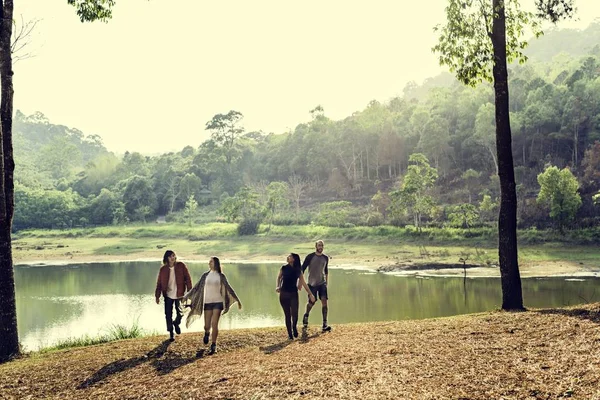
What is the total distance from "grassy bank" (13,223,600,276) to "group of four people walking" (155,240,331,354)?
25.9 m

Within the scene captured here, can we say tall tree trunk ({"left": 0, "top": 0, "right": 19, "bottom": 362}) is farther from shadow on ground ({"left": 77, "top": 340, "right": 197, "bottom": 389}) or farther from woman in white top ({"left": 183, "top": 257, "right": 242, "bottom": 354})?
woman in white top ({"left": 183, "top": 257, "right": 242, "bottom": 354})

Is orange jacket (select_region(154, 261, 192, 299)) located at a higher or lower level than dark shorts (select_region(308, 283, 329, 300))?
higher

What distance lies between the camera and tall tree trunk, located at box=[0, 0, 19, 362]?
11562mm

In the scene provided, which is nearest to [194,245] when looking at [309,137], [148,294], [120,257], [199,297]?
[120,257]

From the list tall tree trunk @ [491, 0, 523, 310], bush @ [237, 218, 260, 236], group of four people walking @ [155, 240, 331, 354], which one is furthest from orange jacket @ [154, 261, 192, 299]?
bush @ [237, 218, 260, 236]

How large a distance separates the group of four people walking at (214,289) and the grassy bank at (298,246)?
25.9 metres

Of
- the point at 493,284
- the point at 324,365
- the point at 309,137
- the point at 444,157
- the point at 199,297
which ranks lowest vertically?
the point at 493,284

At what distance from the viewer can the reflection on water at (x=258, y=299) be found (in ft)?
70.4

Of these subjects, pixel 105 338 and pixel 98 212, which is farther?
pixel 98 212

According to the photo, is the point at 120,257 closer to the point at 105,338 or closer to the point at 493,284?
the point at 493,284

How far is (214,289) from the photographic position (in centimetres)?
1101

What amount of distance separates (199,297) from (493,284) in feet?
78.0

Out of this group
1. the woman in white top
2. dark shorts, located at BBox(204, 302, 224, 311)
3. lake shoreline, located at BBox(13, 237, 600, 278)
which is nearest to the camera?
the woman in white top

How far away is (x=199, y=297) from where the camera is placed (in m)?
11.5
